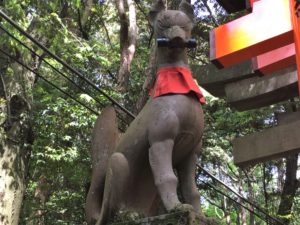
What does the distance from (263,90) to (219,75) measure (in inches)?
27.8

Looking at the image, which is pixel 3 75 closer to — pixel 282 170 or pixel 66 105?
pixel 66 105

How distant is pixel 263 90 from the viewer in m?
6.13

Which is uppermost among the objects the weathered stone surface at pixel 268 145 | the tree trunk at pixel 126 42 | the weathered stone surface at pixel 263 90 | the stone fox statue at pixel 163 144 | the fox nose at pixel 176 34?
the tree trunk at pixel 126 42

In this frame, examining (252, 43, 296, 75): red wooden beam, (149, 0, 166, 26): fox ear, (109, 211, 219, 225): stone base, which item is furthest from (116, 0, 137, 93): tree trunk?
(109, 211, 219, 225): stone base

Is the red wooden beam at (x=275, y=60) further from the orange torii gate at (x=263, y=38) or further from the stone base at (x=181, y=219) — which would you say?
the stone base at (x=181, y=219)

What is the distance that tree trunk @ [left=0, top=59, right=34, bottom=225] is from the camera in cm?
639

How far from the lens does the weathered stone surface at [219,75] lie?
6.41 metres

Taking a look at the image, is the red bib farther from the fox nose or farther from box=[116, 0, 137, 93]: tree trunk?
box=[116, 0, 137, 93]: tree trunk

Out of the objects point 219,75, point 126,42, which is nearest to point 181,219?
point 219,75

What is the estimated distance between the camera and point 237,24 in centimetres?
590

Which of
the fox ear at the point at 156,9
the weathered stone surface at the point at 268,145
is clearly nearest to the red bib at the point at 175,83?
the fox ear at the point at 156,9

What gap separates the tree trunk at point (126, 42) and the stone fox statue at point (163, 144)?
5343mm

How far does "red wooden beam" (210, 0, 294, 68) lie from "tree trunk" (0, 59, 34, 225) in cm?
308

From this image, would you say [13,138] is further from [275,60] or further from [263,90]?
[275,60]
